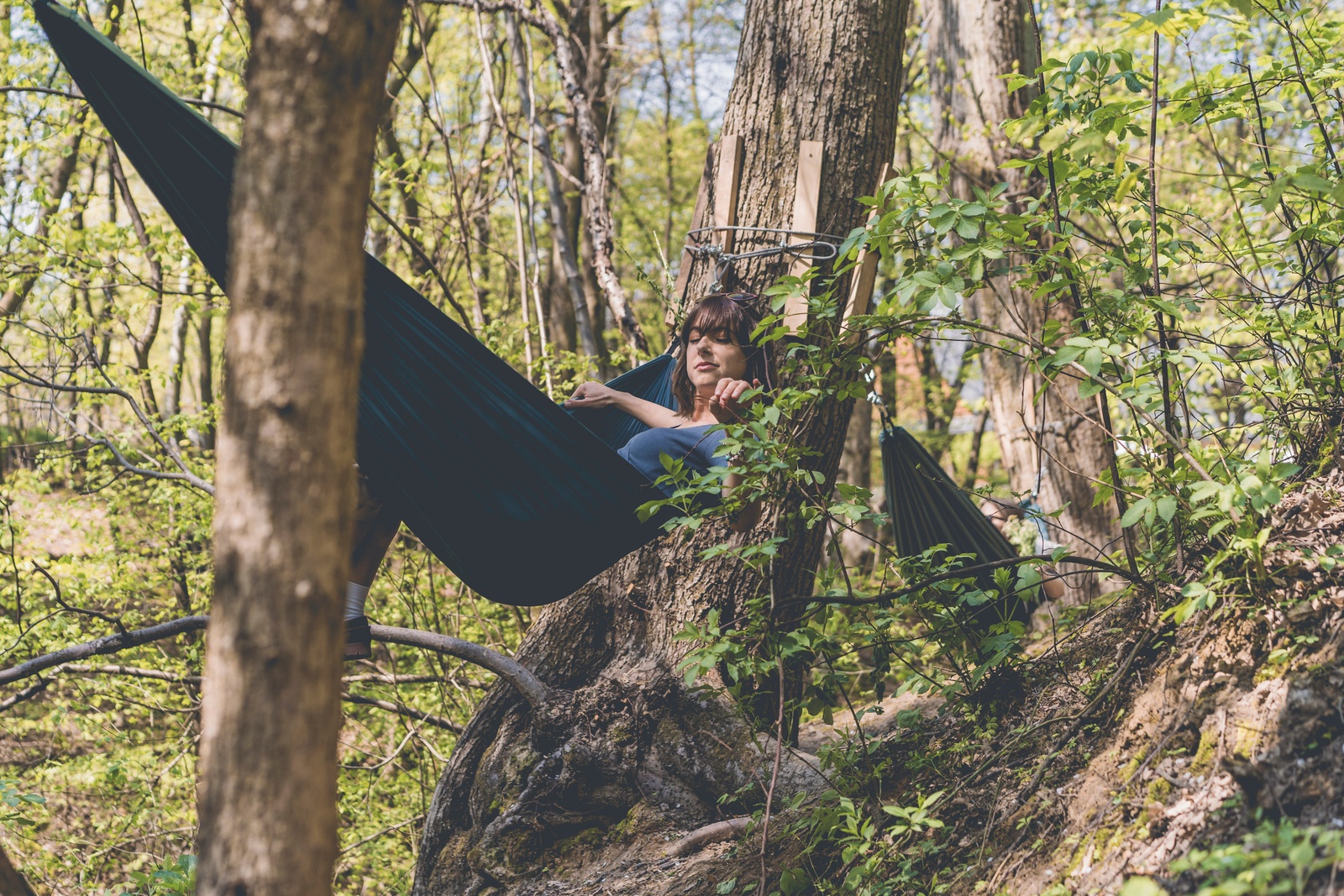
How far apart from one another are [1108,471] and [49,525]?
4.98m

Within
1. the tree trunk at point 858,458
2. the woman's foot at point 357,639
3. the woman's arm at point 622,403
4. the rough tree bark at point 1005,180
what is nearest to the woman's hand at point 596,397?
the woman's arm at point 622,403

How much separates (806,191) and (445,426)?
0.97 meters

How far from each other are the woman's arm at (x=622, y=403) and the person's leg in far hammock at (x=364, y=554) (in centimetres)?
51

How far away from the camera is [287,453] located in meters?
0.89

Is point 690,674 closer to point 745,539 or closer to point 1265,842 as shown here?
point 745,539

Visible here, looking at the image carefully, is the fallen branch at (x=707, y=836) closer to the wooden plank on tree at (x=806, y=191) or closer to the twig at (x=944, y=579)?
the twig at (x=944, y=579)

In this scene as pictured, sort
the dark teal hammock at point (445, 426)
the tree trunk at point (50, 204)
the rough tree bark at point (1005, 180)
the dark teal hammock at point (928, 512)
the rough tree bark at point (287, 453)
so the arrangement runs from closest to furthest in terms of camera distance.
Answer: the rough tree bark at point (287, 453) → the dark teal hammock at point (445, 426) → the dark teal hammock at point (928, 512) → the rough tree bark at point (1005, 180) → the tree trunk at point (50, 204)

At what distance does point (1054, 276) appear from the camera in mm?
1520

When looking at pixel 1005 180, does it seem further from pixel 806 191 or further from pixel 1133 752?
pixel 1133 752

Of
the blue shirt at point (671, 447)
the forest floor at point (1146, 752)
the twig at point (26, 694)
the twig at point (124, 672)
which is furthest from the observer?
the twig at point (124, 672)

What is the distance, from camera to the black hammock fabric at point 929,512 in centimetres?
255

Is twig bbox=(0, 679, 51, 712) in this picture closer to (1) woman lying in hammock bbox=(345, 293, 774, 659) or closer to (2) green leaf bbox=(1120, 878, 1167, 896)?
(1) woman lying in hammock bbox=(345, 293, 774, 659)

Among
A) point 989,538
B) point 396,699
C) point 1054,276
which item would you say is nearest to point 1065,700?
point 1054,276

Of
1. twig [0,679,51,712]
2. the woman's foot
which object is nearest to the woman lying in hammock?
the woman's foot
